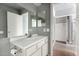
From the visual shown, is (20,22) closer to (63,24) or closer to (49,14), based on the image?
(49,14)

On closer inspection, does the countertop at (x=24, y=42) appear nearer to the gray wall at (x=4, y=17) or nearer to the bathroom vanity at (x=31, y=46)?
the bathroom vanity at (x=31, y=46)

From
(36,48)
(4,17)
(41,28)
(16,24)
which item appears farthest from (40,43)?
(4,17)

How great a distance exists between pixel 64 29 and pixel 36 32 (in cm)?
37

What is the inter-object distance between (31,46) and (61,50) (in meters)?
0.39

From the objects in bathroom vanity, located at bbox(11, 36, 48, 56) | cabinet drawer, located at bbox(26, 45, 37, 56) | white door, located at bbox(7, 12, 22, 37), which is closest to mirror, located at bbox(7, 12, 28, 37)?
white door, located at bbox(7, 12, 22, 37)

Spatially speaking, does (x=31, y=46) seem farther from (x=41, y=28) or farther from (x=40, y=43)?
(x=41, y=28)

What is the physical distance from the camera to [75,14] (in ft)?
4.05

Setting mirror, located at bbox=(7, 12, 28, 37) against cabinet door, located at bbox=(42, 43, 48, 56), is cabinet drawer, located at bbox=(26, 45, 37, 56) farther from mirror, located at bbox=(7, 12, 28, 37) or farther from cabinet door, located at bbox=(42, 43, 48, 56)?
mirror, located at bbox=(7, 12, 28, 37)

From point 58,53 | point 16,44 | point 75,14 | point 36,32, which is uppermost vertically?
point 75,14

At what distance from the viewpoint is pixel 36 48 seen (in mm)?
1261

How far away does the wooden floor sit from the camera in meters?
1.24

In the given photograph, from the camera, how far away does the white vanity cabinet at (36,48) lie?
48.8 inches

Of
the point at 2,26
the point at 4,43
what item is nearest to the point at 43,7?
the point at 2,26

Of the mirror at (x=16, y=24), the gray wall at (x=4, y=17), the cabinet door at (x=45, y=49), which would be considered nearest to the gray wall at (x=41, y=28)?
the mirror at (x=16, y=24)
